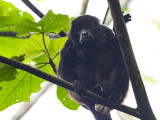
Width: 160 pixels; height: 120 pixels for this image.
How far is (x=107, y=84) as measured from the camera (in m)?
2.09

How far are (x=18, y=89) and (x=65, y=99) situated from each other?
1.51 feet

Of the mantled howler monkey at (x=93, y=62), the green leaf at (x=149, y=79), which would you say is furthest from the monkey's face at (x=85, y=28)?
the green leaf at (x=149, y=79)

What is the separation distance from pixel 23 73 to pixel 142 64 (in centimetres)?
292

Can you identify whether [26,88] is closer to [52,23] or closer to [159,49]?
[52,23]

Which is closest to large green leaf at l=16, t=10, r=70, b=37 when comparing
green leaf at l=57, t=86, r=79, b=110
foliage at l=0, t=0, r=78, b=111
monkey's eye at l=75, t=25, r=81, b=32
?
foliage at l=0, t=0, r=78, b=111

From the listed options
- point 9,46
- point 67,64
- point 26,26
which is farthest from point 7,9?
point 67,64

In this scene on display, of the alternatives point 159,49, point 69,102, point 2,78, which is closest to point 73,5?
point 159,49

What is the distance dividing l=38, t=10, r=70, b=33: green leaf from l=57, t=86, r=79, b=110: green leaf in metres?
0.58

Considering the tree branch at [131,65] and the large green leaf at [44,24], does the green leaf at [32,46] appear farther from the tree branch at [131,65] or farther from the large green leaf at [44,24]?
the tree branch at [131,65]

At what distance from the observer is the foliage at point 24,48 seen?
1.69m

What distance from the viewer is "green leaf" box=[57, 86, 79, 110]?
2.21 metres

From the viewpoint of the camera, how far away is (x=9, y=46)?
2086 millimetres

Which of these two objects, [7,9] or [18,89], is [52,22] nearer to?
[7,9]

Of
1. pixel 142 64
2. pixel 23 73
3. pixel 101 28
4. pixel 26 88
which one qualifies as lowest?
pixel 142 64
